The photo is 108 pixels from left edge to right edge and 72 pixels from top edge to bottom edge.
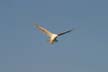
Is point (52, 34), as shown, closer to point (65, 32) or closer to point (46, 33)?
point (46, 33)

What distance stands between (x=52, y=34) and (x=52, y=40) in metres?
1.94

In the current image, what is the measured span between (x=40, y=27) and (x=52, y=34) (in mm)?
4457

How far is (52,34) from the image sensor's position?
11262 centimetres

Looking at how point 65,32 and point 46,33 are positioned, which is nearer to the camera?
point 65,32

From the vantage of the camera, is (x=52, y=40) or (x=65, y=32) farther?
(x=52, y=40)

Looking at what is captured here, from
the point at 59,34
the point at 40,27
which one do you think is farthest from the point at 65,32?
the point at 40,27

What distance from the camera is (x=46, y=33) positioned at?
113 m

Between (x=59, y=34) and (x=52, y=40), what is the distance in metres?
3.37

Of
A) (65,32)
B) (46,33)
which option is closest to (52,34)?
(46,33)

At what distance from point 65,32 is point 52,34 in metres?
9.62

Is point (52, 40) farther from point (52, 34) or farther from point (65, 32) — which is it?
point (65, 32)

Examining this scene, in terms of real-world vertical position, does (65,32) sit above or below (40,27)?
below

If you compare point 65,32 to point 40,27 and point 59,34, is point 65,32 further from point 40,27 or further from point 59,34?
point 40,27

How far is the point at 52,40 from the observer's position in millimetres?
111500
